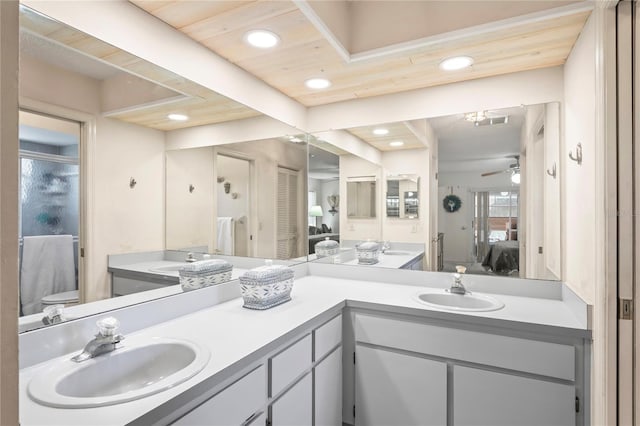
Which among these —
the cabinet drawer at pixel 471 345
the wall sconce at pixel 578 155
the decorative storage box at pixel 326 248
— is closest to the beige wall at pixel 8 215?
the cabinet drawer at pixel 471 345

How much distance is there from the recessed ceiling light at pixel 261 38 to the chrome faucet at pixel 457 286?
1719 millimetres

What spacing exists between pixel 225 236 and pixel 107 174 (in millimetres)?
785

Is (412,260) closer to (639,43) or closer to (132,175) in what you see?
(639,43)

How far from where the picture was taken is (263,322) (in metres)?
1.45

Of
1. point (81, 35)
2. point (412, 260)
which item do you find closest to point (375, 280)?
point (412, 260)

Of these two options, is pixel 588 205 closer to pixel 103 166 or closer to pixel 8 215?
pixel 8 215

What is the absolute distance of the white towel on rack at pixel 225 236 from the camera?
1.90 m

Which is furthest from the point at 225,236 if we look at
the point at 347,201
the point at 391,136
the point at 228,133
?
the point at 391,136

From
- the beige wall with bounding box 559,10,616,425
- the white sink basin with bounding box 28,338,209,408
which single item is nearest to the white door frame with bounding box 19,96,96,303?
the white sink basin with bounding box 28,338,209,408

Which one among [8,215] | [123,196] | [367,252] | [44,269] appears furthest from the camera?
[367,252]

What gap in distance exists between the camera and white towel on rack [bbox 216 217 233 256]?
1.90 meters

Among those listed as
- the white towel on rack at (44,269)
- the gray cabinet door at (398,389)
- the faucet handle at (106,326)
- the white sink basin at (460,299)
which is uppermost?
the white towel on rack at (44,269)

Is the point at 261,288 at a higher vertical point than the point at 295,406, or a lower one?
higher

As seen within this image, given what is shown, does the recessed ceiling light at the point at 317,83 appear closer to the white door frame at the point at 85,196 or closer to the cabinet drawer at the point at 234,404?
the white door frame at the point at 85,196
